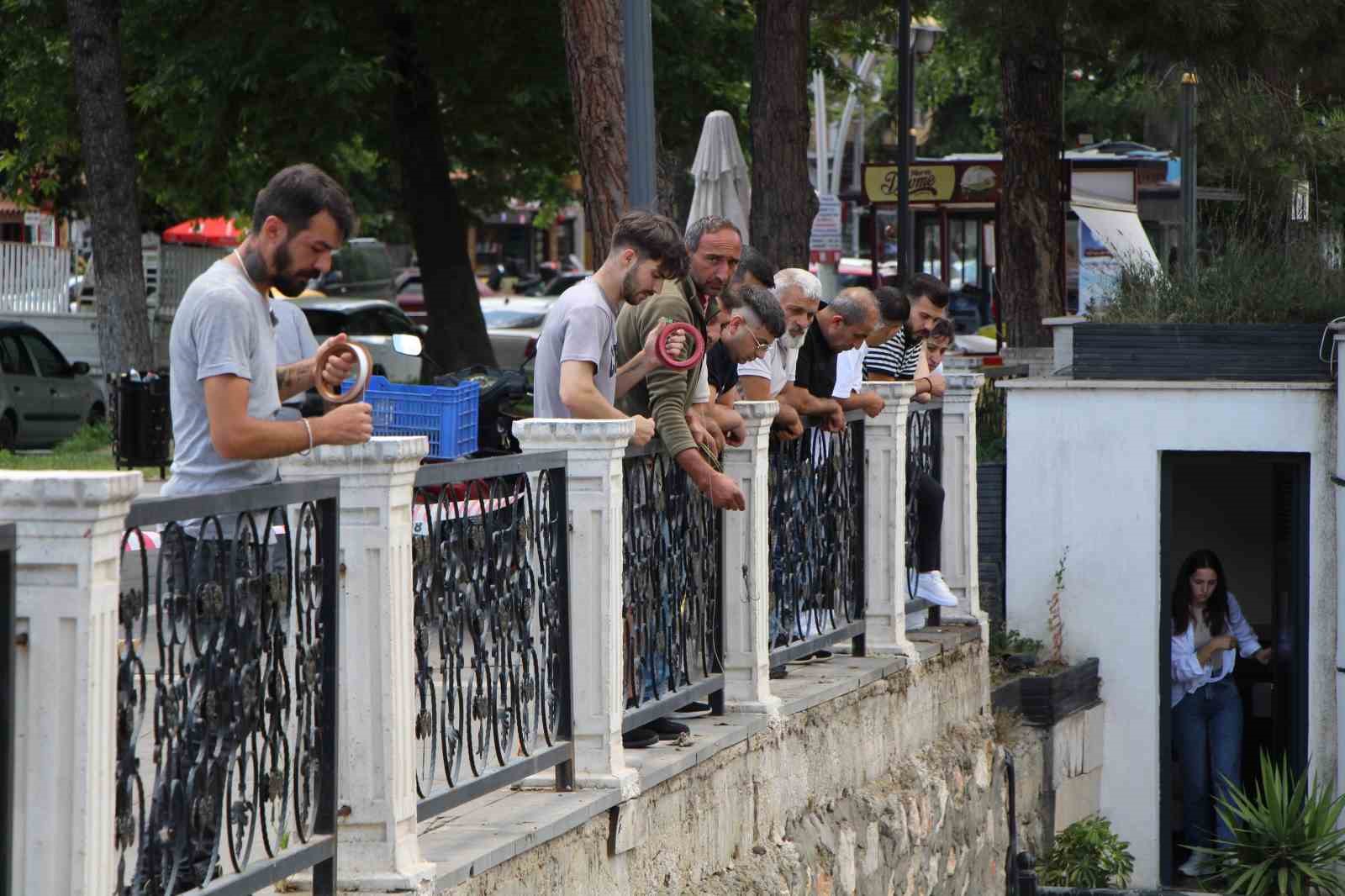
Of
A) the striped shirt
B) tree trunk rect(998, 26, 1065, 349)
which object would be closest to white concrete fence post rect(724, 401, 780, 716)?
the striped shirt

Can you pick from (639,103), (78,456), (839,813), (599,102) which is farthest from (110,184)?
(839,813)

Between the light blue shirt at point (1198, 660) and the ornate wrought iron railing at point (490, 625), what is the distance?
8.15m

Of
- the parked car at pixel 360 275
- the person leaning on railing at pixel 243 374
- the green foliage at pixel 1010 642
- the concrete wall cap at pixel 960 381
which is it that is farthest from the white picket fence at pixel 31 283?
the person leaning on railing at pixel 243 374

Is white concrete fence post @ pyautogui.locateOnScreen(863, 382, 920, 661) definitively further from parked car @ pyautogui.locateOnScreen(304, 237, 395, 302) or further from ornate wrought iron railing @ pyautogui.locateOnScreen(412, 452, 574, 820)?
parked car @ pyautogui.locateOnScreen(304, 237, 395, 302)

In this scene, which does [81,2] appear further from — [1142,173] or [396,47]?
[1142,173]

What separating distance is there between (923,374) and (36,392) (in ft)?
52.5

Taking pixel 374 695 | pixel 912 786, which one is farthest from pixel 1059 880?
pixel 374 695

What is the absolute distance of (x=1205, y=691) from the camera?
1342 cm

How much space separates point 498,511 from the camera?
18.3 feet

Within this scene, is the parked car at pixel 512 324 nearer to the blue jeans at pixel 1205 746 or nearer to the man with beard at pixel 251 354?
the blue jeans at pixel 1205 746

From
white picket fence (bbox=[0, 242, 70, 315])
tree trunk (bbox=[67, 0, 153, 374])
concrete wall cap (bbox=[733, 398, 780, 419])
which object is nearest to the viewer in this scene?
concrete wall cap (bbox=[733, 398, 780, 419])

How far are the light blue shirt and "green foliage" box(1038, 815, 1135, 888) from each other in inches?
50.2

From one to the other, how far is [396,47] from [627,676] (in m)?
17.7

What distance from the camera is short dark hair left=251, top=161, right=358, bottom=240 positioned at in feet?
15.3
